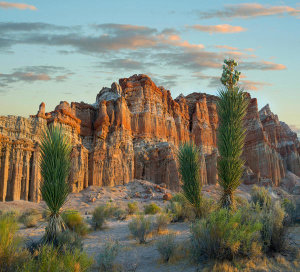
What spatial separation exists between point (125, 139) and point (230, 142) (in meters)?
35.6

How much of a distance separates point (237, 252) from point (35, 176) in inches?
1068

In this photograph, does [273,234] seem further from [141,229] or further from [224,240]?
[141,229]

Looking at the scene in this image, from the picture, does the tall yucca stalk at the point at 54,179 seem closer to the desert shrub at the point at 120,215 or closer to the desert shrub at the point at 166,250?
the desert shrub at the point at 166,250

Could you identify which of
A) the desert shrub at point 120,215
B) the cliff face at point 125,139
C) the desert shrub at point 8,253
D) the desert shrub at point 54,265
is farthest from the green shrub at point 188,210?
the cliff face at point 125,139

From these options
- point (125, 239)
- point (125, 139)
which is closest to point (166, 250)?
point (125, 239)

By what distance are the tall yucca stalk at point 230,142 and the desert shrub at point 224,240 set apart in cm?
429

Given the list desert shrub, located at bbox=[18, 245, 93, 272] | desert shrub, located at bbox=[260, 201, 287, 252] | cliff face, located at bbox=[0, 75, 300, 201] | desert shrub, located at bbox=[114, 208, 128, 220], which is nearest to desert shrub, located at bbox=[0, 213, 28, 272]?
desert shrub, located at bbox=[18, 245, 93, 272]

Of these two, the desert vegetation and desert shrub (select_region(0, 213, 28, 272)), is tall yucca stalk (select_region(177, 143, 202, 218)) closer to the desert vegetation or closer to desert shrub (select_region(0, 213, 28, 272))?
the desert vegetation

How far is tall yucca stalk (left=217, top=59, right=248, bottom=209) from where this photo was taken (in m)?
15.1

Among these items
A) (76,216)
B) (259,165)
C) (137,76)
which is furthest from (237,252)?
(259,165)

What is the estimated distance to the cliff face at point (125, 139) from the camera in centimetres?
3294

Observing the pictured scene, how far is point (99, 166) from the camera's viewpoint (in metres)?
44.6

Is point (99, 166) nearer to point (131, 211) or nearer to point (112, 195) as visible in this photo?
point (112, 195)

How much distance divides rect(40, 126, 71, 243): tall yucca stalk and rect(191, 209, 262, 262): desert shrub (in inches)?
232
